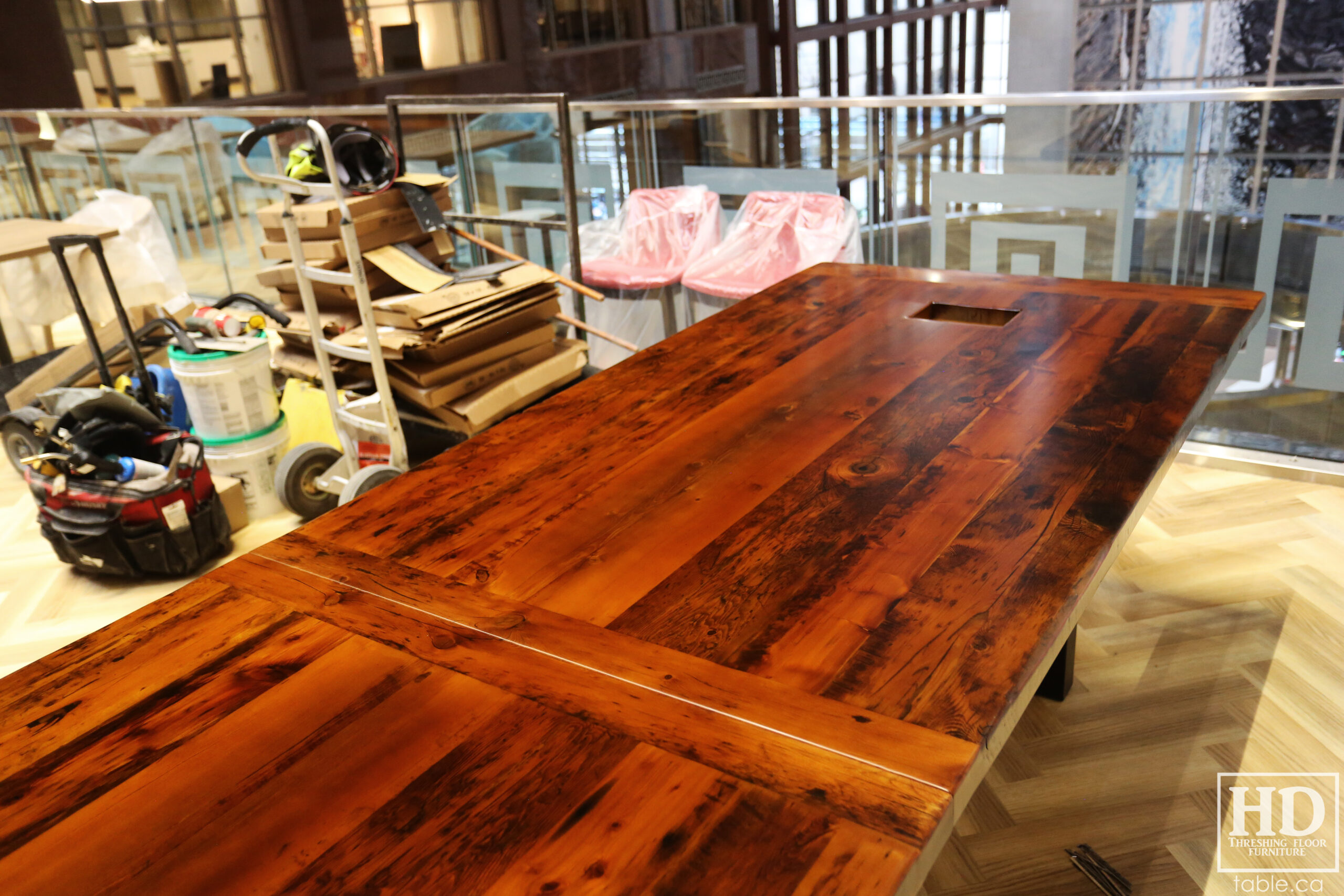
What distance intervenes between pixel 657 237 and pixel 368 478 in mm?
1676

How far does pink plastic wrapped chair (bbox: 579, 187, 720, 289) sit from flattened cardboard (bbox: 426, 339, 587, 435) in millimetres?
426

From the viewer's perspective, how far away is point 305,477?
3.14 meters

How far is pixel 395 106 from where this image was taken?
3.58 meters

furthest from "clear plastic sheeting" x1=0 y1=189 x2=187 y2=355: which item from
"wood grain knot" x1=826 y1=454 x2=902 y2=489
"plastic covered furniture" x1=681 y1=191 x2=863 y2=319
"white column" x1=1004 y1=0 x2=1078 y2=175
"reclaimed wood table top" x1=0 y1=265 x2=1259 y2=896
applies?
"white column" x1=1004 y1=0 x2=1078 y2=175

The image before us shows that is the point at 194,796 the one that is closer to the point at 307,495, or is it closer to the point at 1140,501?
the point at 1140,501

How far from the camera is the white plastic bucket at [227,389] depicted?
3.04 m

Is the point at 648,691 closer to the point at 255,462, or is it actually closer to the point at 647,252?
the point at 255,462

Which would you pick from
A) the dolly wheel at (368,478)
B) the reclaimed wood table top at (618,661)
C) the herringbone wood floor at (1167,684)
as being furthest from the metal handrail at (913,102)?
the reclaimed wood table top at (618,661)

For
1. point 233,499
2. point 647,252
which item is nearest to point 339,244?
point 233,499

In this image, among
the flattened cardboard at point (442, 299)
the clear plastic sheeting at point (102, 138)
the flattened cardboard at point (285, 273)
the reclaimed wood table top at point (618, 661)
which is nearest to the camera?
the reclaimed wood table top at point (618, 661)

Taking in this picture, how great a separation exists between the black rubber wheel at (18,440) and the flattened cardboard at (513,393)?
134 centimetres

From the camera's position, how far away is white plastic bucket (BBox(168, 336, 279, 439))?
304cm

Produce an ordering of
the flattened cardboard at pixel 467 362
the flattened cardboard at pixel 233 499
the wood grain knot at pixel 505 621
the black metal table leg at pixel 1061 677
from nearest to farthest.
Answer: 1. the wood grain knot at pixel 505 621
2. the black metal table leg at pixel 1061 677
3. the flattened cardboard at pixel 467 362
4. the flattened cardboard at pixel 233 499

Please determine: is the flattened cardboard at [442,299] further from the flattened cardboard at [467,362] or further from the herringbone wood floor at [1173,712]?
the herringbone wood floor at [1173,712]
